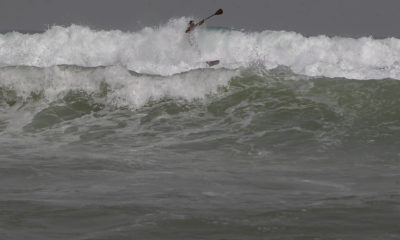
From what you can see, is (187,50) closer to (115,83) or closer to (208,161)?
(115,83)

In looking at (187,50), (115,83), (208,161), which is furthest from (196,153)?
(187,50)

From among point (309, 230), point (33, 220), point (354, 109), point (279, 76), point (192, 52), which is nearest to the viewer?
point (309, 230)

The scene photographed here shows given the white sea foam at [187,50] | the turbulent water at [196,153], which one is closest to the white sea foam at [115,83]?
the turbulent water at [196,153]

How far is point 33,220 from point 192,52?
42.7ft

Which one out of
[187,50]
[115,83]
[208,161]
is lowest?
[208,161]

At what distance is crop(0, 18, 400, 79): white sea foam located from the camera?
56.4 feet

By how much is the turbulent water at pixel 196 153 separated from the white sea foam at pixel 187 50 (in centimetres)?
49

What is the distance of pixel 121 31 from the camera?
27938 millimetres

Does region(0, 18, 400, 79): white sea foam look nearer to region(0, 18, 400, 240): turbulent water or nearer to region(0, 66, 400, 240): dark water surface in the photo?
region(0, 18, 400, 240): turbulent water

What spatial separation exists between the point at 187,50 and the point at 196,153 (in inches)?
401

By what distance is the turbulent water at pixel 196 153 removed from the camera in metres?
4.60

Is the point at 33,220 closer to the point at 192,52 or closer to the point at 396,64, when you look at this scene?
the point at 192,52

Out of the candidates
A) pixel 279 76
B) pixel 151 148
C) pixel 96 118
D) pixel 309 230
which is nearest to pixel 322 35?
pixel 279 76

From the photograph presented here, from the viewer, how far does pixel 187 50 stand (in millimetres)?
17781
